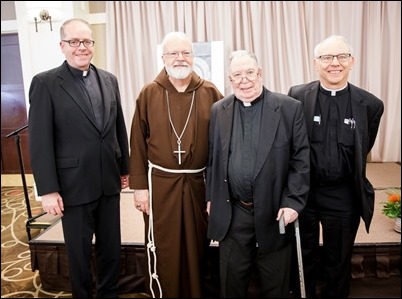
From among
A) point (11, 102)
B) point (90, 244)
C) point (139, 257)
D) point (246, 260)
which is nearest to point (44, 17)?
point (90, 244)

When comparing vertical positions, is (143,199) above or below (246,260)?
above

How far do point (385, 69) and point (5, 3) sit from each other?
4039 mm

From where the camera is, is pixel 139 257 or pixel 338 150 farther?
pixel 139 257

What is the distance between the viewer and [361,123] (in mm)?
1755

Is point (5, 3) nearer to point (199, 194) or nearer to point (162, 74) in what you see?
point (162, 74)

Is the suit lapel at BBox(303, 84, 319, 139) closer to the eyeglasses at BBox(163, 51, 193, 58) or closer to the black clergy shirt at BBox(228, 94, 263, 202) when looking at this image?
the black clergy shirt at BBox(228, 94, 263, 202)

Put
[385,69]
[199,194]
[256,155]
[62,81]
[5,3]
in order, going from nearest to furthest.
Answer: [256,155] < [62,81] < [199,194] < [5,3] < [385,69]

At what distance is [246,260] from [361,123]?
842 millimetres

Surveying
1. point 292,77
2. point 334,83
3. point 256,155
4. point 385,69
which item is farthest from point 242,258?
point 385,69

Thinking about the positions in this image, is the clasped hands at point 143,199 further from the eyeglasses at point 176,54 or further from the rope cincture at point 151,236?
the eyeglasses at point 176,54

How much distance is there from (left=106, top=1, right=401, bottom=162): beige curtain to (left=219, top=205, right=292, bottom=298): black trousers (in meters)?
2.93

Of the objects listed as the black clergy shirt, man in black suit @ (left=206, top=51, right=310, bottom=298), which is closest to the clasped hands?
man in black suit @ (left=206, top=51, right=310, bottom=298)

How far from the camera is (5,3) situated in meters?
3.45

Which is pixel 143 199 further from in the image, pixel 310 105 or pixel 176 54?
pixel 310 105
